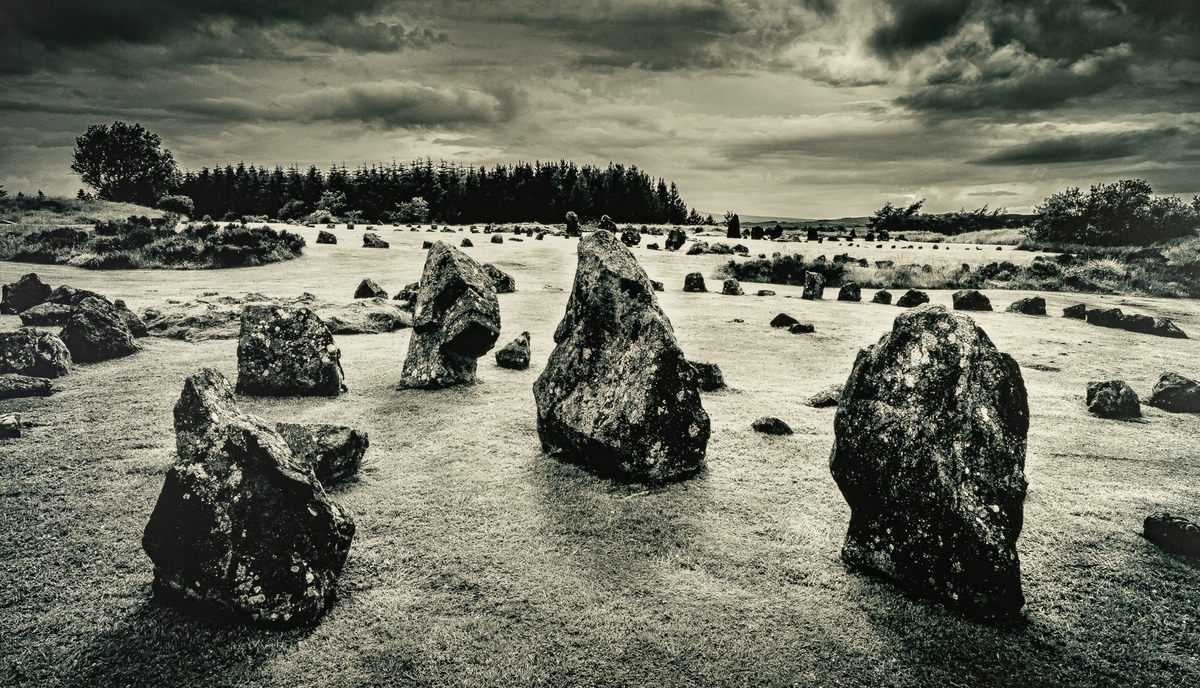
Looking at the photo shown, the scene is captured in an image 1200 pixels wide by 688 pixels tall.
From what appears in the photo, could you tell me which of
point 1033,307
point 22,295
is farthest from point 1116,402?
point 22,295

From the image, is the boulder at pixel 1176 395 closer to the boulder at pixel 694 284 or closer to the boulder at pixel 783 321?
the boulder at pixel 783 321

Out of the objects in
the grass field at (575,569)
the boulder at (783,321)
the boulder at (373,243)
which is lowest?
the grass field at (575,569)

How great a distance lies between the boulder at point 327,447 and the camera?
18.9 ft

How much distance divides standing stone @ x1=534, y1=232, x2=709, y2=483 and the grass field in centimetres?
31

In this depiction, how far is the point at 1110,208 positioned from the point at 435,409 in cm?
4538

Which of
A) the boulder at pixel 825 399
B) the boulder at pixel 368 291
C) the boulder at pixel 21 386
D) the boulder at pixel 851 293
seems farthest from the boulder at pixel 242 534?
the boulder at pixel 851 293

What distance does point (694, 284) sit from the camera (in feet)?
75.3

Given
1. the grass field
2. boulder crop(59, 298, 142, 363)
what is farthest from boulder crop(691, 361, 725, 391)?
boulder crop(59, 298, 142, 363)

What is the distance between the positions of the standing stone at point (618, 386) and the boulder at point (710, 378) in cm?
306

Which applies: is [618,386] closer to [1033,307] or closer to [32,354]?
[32,354]

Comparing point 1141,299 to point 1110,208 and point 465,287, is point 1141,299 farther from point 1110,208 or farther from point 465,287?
point 465,287

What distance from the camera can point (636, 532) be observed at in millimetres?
5148

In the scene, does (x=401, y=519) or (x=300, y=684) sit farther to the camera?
(x=401, y=519)

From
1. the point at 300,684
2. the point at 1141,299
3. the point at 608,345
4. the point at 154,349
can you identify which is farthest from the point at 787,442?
the point at 1141,299
